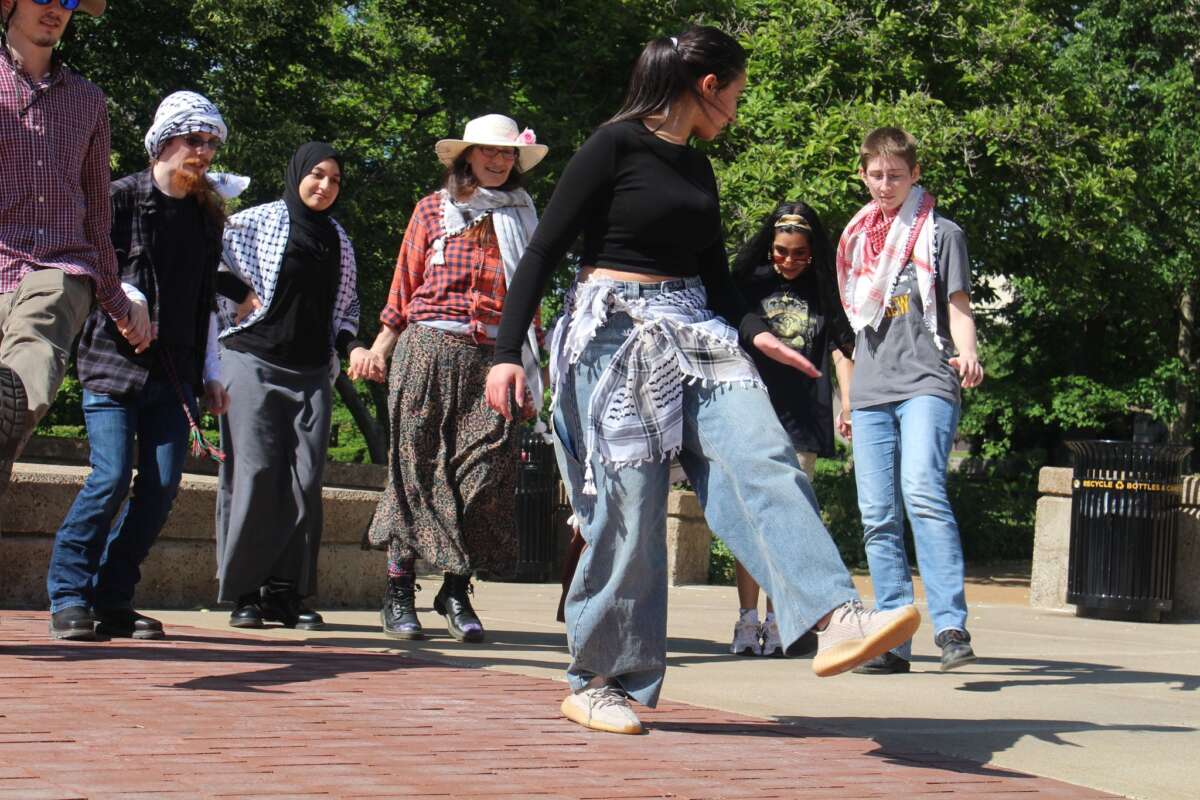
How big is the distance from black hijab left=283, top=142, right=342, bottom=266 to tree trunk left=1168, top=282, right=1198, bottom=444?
22.3 m

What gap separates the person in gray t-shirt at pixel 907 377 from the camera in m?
6.26

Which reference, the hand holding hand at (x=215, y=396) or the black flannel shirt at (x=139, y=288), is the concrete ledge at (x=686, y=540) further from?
the black flannel shirt at (x=139, y=288)

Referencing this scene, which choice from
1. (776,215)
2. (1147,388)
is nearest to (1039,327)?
(1147,388)

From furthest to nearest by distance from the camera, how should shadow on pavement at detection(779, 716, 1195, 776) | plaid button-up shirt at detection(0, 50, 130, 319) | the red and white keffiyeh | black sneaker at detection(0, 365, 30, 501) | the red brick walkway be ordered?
the red and white keffiyeh → plaid button-up shirt at detection(0, 50, 130, 319) → black sneaker at detection(0, 365, 30, 501) → shadow on pavement at detection(779, 716, 1195, 776) → the red brick walkway

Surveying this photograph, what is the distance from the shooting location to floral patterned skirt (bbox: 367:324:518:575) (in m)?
6.77

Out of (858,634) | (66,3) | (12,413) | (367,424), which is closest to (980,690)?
(858,634)

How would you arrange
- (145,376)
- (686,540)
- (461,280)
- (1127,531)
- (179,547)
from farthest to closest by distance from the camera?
(686,540), (1127,531), (179,547), (461,280), (145,376)

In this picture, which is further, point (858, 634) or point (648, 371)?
point (648, 371)

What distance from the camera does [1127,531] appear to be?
403 inches

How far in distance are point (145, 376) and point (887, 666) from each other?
2989 mm

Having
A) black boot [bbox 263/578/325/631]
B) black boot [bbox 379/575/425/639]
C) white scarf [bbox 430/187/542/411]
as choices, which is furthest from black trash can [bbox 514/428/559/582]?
white scarf [bbox 430/187/542/411]

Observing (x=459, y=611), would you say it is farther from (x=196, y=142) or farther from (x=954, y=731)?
(x=954, y=731)

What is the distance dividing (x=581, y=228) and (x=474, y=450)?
2.45m

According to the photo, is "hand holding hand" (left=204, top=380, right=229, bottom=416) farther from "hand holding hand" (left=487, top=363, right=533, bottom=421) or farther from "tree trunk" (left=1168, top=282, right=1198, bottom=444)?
"tree trunk" (left=1168, top=282, right=1198, bottom=444)
